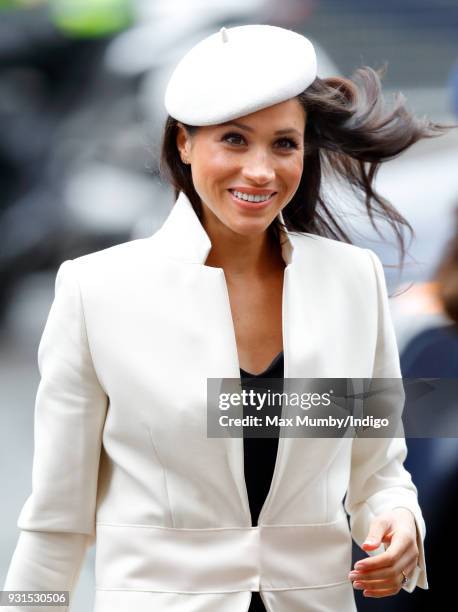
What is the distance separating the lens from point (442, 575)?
2.65m

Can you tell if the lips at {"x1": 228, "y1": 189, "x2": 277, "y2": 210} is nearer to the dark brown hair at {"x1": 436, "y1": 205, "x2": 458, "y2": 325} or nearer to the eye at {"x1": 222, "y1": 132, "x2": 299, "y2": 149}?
the eye at {"x1": 222, "y1": 132, "x2": 299, "y2": 149}

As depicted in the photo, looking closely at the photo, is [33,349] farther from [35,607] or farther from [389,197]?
[35,607]

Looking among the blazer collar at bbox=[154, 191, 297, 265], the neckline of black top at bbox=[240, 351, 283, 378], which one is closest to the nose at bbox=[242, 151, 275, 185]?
the blazer collar at bbox=[154, 191, 297, 265]

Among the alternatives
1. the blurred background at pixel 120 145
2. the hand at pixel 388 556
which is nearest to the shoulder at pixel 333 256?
the hand at pixel 388 556

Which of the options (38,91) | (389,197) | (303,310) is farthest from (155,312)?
(38,91)

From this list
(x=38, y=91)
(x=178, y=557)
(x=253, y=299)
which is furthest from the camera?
(x=38, y=91)

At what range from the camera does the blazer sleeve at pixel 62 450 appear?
171 cm

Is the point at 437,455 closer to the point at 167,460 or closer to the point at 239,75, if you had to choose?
the point at 167,460

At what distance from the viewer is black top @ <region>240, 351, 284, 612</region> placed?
1.72 m

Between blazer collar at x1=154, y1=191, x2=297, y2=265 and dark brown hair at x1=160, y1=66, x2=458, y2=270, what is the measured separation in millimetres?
30

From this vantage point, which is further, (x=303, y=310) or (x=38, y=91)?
(x=38, y=91)

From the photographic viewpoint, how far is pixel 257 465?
1.73 metres

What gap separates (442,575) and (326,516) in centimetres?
98

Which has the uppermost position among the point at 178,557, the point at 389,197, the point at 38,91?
the point at 38,91
